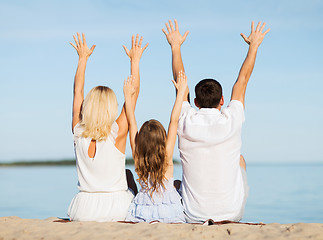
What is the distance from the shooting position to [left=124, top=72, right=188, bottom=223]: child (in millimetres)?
5438

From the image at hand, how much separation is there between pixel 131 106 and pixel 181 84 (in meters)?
0.65

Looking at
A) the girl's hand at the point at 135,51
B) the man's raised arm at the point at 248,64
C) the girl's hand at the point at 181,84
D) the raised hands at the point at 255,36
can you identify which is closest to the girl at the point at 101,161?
the girl's hand at the point at 181,84

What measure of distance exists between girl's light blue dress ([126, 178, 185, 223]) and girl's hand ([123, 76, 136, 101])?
113 centimetres

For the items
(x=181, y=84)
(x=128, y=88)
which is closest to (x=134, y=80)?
(x=128, y=88)

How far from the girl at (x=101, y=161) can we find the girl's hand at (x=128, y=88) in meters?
0.27

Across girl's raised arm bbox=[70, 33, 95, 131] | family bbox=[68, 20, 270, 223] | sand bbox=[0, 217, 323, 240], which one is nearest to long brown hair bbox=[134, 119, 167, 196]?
family bbox=[68, 20, 270, 223]

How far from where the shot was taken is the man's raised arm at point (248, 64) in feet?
A: 18.9

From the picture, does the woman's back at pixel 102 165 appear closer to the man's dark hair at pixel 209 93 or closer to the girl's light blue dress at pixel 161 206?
the girl's light blue dress at pixel 161 206

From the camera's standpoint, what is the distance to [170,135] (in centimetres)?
551

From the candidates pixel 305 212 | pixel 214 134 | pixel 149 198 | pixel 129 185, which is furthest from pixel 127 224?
pixel 305 212

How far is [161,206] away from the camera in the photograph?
5.56 m

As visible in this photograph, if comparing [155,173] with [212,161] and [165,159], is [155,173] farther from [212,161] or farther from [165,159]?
[212,161]

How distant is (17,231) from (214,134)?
2366 millimetres

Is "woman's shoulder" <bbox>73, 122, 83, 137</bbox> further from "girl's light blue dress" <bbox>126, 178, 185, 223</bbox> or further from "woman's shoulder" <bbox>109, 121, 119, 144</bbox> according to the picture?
"girl's light blue dress" <bbox>126, 178, 185, 223</bbox>
